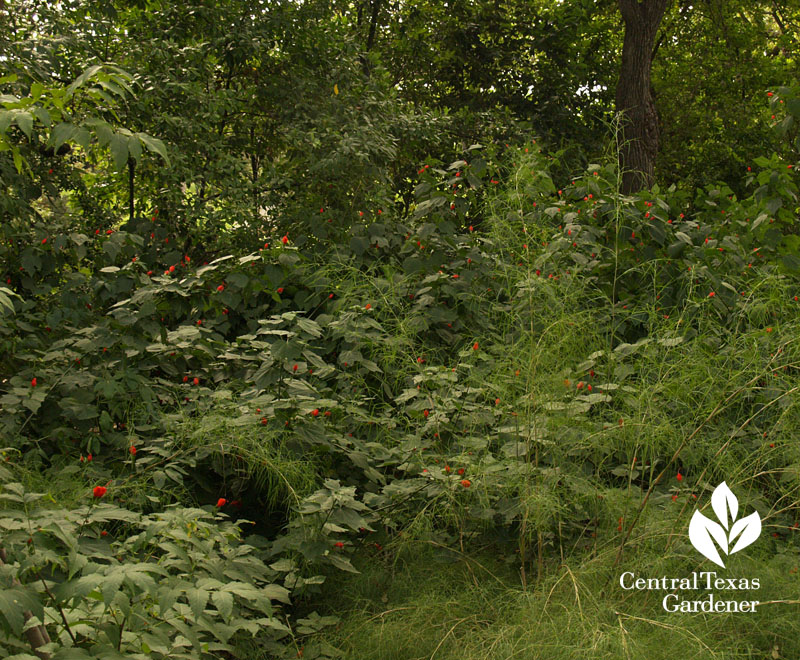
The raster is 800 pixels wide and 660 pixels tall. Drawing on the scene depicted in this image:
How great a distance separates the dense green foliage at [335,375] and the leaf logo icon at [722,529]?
11 centimetres

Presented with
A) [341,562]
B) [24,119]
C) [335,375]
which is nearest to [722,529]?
[341,562]

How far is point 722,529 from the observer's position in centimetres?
252

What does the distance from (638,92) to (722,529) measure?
5.74 m

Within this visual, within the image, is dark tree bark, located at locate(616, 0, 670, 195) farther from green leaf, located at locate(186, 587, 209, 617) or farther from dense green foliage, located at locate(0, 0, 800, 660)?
green leaf, located at locate(186, 587, 209, 617)

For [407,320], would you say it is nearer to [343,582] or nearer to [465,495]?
[465,495]

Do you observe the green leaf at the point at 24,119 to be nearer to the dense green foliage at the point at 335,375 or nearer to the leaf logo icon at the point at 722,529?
the dense green foliage at the point at 335,375

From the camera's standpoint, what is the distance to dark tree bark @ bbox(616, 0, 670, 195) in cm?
702

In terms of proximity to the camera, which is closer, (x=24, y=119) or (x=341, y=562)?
(x=24, y=119)

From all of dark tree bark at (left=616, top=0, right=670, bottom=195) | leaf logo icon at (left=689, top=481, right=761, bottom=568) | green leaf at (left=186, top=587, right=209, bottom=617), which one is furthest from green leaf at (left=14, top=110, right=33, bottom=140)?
dark tree bark at (left=616, top=0, right=670, bottom=195)

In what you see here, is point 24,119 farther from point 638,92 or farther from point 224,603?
point 638,92

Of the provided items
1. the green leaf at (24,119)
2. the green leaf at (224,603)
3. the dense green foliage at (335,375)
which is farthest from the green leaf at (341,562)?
the green leaf at (24,119)

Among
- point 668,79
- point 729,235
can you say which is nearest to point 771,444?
point 729,235

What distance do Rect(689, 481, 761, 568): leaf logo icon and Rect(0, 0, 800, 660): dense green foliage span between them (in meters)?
0.11

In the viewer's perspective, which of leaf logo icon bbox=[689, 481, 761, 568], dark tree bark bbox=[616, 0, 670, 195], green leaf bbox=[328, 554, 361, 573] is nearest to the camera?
leaf logo icon bbox=[689, 481, 761, 568]
